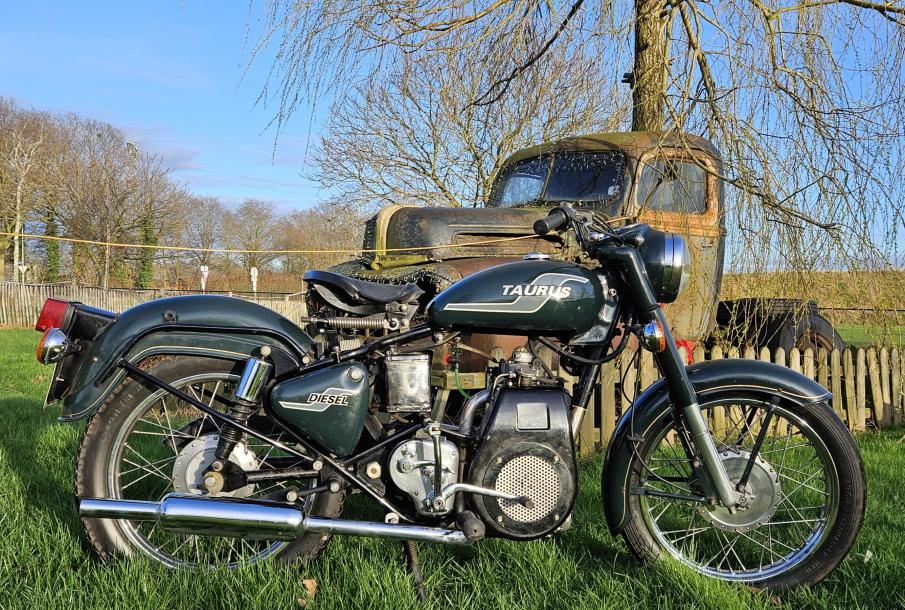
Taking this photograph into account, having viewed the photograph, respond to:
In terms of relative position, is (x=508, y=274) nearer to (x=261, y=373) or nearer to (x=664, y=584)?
(x=261, y=373)

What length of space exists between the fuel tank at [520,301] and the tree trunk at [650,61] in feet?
7.69

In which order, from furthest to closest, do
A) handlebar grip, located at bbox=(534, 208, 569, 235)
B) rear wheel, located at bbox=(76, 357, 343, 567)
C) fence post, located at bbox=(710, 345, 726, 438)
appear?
1. fence post, located at bbox=(710, 345, 726, 438)
2. rear wheel, located at bbox=(76, 357, 343, 567)
3. handlebar grip, located at bbox=(534, 208, 569, 235)

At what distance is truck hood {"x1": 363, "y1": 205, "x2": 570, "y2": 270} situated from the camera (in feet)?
14.5

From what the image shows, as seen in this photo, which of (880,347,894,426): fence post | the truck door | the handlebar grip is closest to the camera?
the handlebar grip

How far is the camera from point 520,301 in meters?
2.31

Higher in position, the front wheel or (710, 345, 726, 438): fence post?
(710, 345, 726, 438): fence post

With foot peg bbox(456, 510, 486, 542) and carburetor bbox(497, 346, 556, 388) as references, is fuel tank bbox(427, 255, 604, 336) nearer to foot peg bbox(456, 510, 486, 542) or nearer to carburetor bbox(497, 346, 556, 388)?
carburetor bbox(497, 346, 556, 388)

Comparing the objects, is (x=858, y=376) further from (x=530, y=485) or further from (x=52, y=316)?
(x=52, y=316)

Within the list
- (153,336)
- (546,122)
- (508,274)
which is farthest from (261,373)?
(546,122)

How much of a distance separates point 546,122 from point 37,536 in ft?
18.0

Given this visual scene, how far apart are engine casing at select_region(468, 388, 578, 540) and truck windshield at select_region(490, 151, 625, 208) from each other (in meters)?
2.78

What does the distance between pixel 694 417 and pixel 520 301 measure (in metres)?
0.78

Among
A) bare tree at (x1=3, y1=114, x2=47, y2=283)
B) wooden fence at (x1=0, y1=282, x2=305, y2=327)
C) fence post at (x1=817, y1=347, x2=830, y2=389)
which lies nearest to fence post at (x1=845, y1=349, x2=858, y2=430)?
fence post at (x1=817, y1=347, x2=830, y2=389)

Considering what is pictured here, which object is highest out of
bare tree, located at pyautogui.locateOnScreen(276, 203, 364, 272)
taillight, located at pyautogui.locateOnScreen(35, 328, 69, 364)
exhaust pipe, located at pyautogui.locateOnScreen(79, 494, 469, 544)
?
bare tree, located at pyautogui.locateOnScreen(276, 203, 364, 272)
